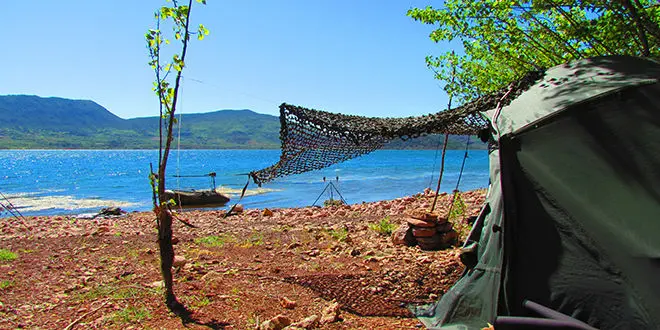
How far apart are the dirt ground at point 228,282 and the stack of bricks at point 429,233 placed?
0.25 m

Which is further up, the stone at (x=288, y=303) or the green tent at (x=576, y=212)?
the green tent at (x=576, y=212)

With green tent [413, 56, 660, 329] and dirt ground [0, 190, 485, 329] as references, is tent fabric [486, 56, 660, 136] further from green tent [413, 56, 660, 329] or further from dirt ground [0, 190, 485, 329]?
dirt ground [0, 190, 485, 329]

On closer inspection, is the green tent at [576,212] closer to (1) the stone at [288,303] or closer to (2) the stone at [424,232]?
(1) the stone at [288,303]

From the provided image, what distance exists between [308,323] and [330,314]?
31 cm

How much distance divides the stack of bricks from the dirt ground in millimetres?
254

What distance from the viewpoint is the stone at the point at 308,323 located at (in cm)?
433

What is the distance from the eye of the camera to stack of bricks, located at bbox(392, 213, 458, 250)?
7410mm

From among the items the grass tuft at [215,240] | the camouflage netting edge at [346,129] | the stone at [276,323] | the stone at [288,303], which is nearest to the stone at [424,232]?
the camouflage netting edge at [346,129]

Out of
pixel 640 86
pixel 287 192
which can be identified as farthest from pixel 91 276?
→ pixel 287 192

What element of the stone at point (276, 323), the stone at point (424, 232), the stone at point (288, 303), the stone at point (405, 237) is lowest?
the stone at point (288, 303)

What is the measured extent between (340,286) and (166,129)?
2.95m

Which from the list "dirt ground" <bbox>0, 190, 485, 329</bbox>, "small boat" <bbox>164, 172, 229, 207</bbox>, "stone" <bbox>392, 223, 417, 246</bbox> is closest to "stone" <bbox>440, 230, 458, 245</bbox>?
"dirt ground" <bbox>0, 190, 485, 329</bbox>

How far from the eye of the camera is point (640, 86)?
3771 mm

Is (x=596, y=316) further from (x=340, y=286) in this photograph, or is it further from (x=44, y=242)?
(x=44, y=242)
